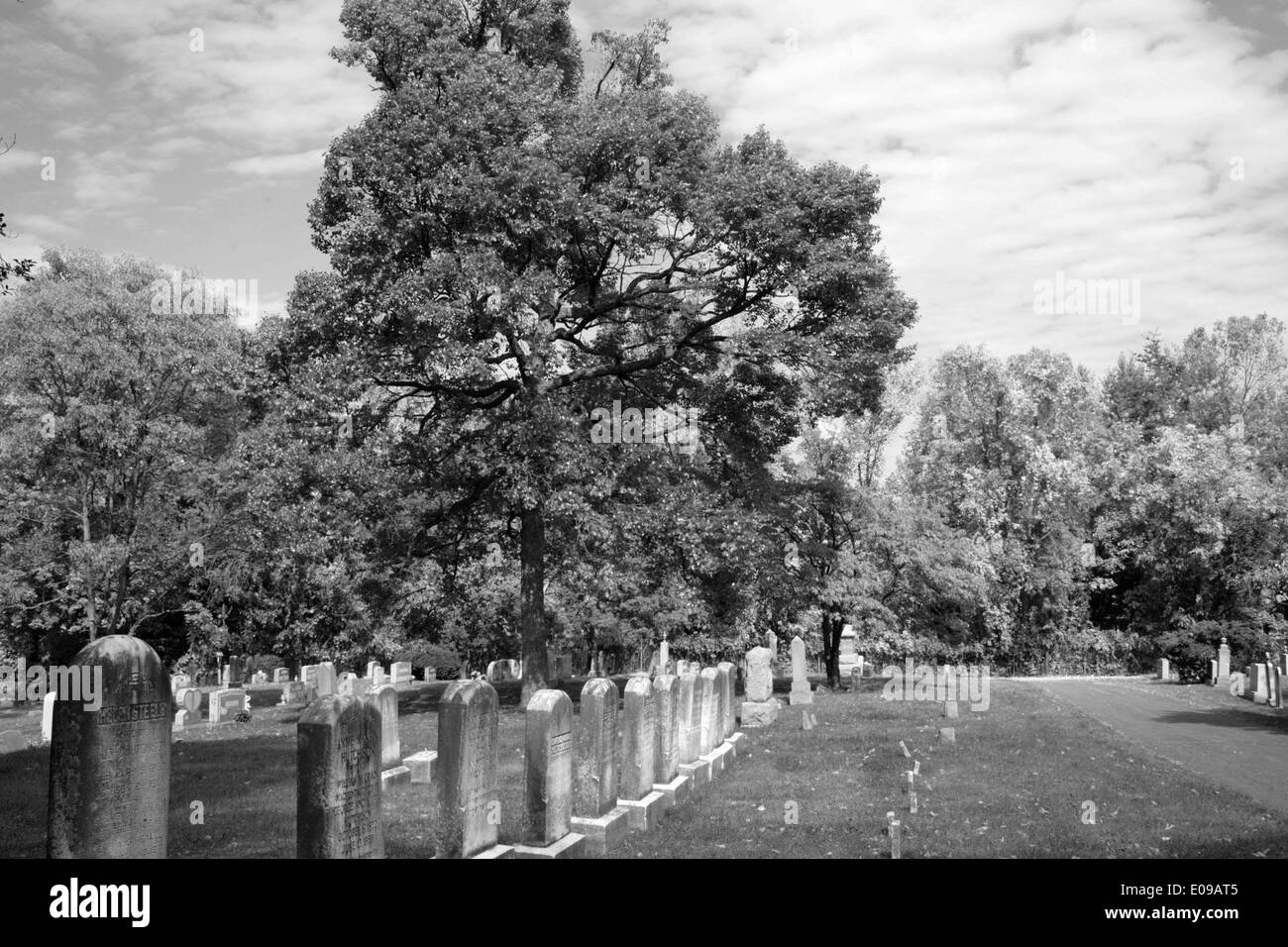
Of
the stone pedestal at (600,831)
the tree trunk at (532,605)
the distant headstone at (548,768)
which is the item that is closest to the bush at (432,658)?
the tree trunk at (532,605)

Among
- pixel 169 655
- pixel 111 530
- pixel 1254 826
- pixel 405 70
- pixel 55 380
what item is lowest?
pixel 169 655

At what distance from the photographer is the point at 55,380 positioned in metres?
29.5

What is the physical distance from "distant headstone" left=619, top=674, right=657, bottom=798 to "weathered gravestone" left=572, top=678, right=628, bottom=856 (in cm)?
26

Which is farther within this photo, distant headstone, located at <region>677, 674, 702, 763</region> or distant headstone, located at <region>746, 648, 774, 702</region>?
distant headstone, located at <region>746, 648, 774, 702</region>

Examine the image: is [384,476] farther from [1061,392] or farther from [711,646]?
[1061,392]

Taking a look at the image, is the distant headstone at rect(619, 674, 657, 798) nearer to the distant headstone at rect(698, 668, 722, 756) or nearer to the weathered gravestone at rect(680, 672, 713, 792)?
the weathered gravestone at rect(680, 672, 713, 792)

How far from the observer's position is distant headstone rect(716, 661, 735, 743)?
620 inches

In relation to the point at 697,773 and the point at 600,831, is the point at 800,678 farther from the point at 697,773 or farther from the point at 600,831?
the point at 600,831

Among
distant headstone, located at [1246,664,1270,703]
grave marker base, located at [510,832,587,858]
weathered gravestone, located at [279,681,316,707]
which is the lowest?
weathered gravestone, located at [279,681,316,707]

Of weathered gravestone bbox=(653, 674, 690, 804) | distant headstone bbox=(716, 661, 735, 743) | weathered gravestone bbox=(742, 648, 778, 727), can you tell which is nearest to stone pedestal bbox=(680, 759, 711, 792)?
weathered gravestone bbox=(653, 674, 690, 804)

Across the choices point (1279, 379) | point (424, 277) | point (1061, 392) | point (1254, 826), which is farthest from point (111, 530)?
point (1279, 379)

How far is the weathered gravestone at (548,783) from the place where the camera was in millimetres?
8766

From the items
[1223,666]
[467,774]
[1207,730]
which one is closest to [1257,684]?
[1223,666]
